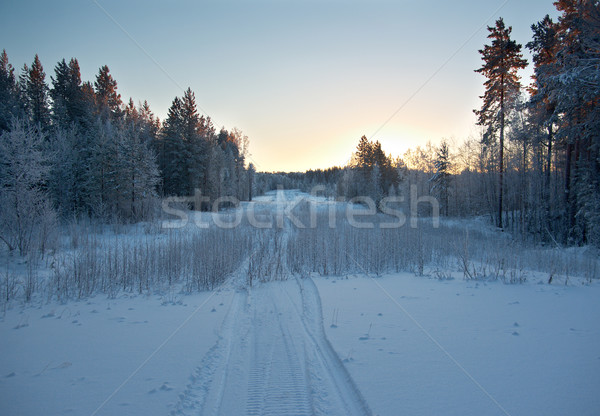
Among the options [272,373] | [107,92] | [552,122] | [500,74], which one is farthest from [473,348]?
[107,92]

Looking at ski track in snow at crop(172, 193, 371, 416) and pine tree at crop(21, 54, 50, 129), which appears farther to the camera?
pine tree at crop(21, 54, 50, 129)

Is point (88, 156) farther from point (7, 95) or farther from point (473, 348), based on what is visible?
point (473, 348)

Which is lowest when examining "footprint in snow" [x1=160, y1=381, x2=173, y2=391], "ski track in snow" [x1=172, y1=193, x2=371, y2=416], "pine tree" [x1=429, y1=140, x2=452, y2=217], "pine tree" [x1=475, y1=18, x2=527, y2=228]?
"ski track in snow" [x1=172, y1=193, x2=371, y2=416]

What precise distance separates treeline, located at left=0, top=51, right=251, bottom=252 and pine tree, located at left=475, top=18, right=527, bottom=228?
83.6 ft

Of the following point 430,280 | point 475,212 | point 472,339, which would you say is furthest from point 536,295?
point 475,212

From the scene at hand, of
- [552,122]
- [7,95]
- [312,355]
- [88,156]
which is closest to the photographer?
[312,355]

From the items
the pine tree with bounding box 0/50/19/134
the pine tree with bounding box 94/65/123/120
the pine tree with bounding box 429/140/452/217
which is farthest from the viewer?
the pine tree with bounding box 94/65/123/120

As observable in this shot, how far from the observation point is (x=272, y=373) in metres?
3.08

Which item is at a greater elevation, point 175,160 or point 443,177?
point 175,160

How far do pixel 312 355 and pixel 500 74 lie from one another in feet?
75.4

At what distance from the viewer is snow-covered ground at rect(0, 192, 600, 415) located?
2.47 meters

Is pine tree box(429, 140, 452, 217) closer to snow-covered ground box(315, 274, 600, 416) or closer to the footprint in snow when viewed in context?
snow-covered ground box(315, 274, 600, 416)

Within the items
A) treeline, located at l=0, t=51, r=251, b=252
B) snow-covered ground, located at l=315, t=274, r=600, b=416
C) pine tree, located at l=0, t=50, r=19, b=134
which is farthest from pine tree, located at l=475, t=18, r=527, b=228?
pine tree, located at l=0, t=50, r=19, b=134

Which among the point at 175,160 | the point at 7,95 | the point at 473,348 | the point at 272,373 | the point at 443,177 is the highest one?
the point at 7,95
